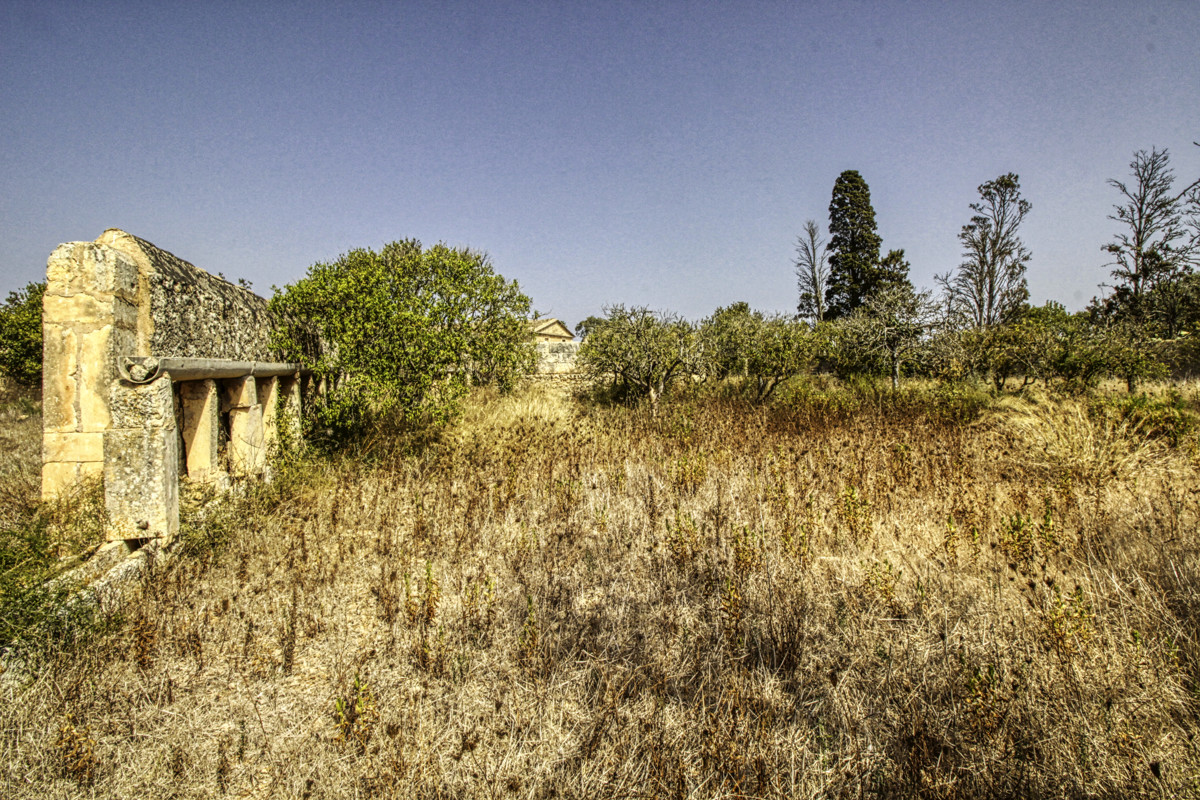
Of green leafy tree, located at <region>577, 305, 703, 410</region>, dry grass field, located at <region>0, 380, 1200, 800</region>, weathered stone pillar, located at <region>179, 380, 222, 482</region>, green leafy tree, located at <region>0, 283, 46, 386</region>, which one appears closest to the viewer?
dry grass field, located at <region>0, 380, 1200, 800</region>

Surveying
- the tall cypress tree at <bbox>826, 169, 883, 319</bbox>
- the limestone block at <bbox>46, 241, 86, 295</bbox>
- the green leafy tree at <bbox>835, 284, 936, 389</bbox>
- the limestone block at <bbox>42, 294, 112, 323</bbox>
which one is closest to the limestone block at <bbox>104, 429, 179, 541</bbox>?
the limestone block at <bbox>42, 294, 112, 323</bbox>

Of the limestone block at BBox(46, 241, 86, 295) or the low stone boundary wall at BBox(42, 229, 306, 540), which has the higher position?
the limestone block at BBox(46, 241, 86, 295)

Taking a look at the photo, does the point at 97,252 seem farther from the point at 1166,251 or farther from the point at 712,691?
the point at 1166,251

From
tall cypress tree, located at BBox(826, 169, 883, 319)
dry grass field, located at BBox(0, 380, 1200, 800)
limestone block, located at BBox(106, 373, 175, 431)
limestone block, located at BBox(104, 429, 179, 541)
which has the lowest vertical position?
dry grass field, located at BBox(0, 380, 1200, 800)

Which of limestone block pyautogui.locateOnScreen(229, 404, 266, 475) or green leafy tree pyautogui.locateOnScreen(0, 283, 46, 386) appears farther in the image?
green leafy tree pyautogui.locateOnScreen(0, 283, 46, 386)

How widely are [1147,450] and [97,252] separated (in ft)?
34.7

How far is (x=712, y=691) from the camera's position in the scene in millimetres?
2641

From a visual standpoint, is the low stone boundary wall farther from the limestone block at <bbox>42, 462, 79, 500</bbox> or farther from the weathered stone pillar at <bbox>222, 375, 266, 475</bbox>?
the weathered stone pillar at <bbox>222, 375, 266, 475</bbox>

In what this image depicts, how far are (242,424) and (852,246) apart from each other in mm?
26288

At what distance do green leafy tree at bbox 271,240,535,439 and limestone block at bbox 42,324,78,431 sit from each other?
2755mm

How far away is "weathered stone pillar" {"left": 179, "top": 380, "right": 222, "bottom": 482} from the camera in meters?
5.04

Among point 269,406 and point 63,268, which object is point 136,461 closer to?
point 63,268

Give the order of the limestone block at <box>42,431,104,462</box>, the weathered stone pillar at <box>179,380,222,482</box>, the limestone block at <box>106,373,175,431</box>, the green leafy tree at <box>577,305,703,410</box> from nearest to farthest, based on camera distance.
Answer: the limestone block at <box>106,373,175,431</box>, the limestone block at <box>42,431,104,462</box>, the weathered stone pillar at <box>179,380,222,482</box>, the green leafy tree at <box>577,305,703,410</box>

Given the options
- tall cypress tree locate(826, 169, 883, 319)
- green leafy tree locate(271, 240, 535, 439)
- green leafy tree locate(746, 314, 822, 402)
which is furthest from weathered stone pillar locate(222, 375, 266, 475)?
tall cypress tree locate(826, 169, 883, 319)
